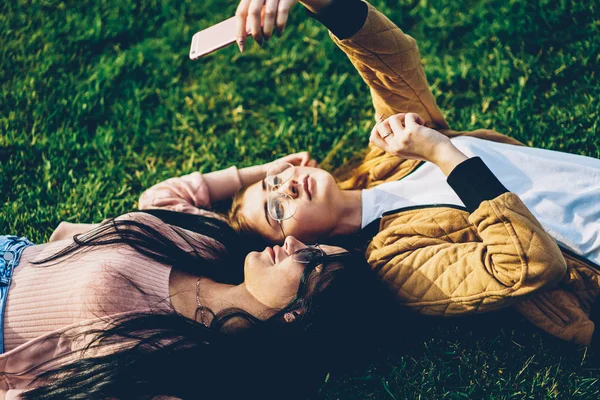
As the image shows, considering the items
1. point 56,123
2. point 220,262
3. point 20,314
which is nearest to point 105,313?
point 20,314

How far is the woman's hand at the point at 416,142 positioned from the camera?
8.80ft

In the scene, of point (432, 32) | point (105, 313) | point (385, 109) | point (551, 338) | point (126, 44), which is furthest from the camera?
point (126, 44)

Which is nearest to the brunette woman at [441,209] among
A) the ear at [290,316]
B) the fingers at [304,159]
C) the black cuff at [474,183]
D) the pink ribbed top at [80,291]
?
the black cuff at [474,183]

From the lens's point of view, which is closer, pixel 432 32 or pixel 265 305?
pixel 265 305

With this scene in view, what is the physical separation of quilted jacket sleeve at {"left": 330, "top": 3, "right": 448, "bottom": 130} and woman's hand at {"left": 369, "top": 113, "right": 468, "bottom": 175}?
11.8 inches

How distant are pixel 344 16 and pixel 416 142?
0.73 m

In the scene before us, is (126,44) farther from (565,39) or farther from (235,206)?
(565,39)

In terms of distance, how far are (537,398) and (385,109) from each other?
1745 mm

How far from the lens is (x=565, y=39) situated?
12.9 feet

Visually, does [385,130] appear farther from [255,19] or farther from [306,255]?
[255,19]

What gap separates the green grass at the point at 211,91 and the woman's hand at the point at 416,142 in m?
1.08

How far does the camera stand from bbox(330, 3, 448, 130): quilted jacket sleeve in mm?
2836

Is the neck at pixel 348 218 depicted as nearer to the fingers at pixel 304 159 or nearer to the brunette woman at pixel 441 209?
the brunette woman at pixel 441 209

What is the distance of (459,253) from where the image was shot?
2.68 metres
